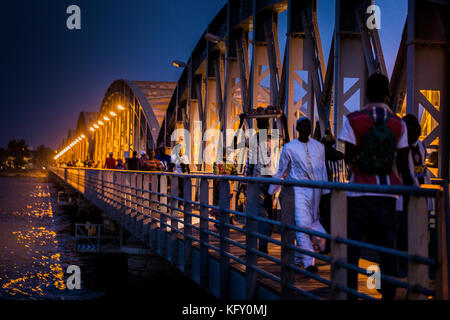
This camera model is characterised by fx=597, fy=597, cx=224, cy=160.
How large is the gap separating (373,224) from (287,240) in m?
0.92

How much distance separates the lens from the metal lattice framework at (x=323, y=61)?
27.9ft

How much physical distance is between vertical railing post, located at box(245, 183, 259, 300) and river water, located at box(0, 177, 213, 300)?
27.3ft

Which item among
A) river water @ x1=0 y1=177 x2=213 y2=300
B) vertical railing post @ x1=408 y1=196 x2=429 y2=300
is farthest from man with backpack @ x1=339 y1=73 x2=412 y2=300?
river water @ x1=0 y1=177 x2=213 y2=300

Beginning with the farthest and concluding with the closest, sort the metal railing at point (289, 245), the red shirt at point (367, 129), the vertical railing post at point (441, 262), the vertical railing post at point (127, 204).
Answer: the vertical railing post at point (127, 204)
the red shirt at point (367, 129)
the metal railing at point (289, 245)
the vertical railing post at point (441, 262)

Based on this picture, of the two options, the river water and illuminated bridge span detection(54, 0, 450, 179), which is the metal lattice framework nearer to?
illuminated bridge span detection(54, 0, 450, 179)

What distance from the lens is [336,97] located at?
35.6 ft

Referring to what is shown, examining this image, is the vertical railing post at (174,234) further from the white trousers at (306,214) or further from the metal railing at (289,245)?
the white trousers at (306,214)

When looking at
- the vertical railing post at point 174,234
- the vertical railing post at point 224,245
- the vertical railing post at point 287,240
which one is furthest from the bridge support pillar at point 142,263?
the vertical railing post at point 287,240

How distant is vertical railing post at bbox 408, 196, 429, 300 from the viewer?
3301mm

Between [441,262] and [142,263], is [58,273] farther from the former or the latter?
[441,262]

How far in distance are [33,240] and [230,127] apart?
1634 cm

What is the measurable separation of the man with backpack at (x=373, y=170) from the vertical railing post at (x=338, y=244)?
0.17 metres
